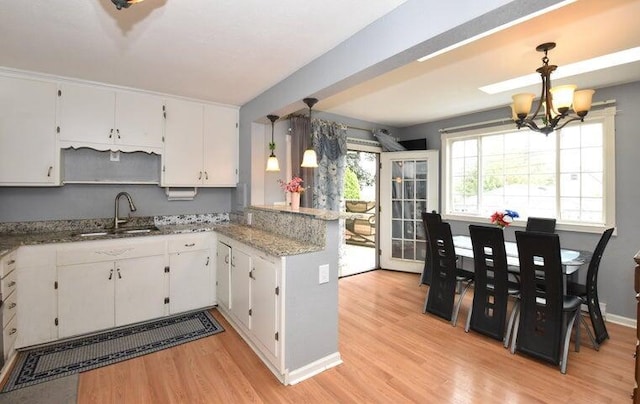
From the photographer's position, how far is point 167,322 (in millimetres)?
3074

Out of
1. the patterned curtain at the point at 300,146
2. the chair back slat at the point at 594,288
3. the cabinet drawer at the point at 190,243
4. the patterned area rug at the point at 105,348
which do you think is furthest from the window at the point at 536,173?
the patterned area rug at the point at 105,348

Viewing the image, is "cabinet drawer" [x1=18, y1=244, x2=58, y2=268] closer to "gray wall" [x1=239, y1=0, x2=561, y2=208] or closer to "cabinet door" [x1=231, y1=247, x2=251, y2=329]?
"cabinet door" [x1=231, y1=247, x2=251, y2=329]

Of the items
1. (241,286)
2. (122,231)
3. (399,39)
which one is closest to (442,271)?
(241,286)

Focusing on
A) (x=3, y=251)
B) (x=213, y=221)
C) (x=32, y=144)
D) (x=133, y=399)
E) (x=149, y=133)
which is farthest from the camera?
(x=213, y=221)

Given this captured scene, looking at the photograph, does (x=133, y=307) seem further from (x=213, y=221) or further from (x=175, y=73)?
(x=175, y=73)

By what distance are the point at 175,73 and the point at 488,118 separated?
13.2 feet

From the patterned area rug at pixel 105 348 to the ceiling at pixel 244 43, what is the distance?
2.43 meters

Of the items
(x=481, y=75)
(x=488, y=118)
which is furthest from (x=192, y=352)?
(x=488, y=118)

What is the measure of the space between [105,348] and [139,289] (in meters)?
0.55

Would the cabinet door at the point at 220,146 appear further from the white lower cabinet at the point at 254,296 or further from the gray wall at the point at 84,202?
the white lower cabinet at the point at 254,296

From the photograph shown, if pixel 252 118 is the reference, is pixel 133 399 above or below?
below

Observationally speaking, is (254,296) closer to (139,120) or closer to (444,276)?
(444,276)

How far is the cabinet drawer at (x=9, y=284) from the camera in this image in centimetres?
220

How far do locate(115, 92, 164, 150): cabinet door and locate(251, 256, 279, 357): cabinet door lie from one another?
191cm
